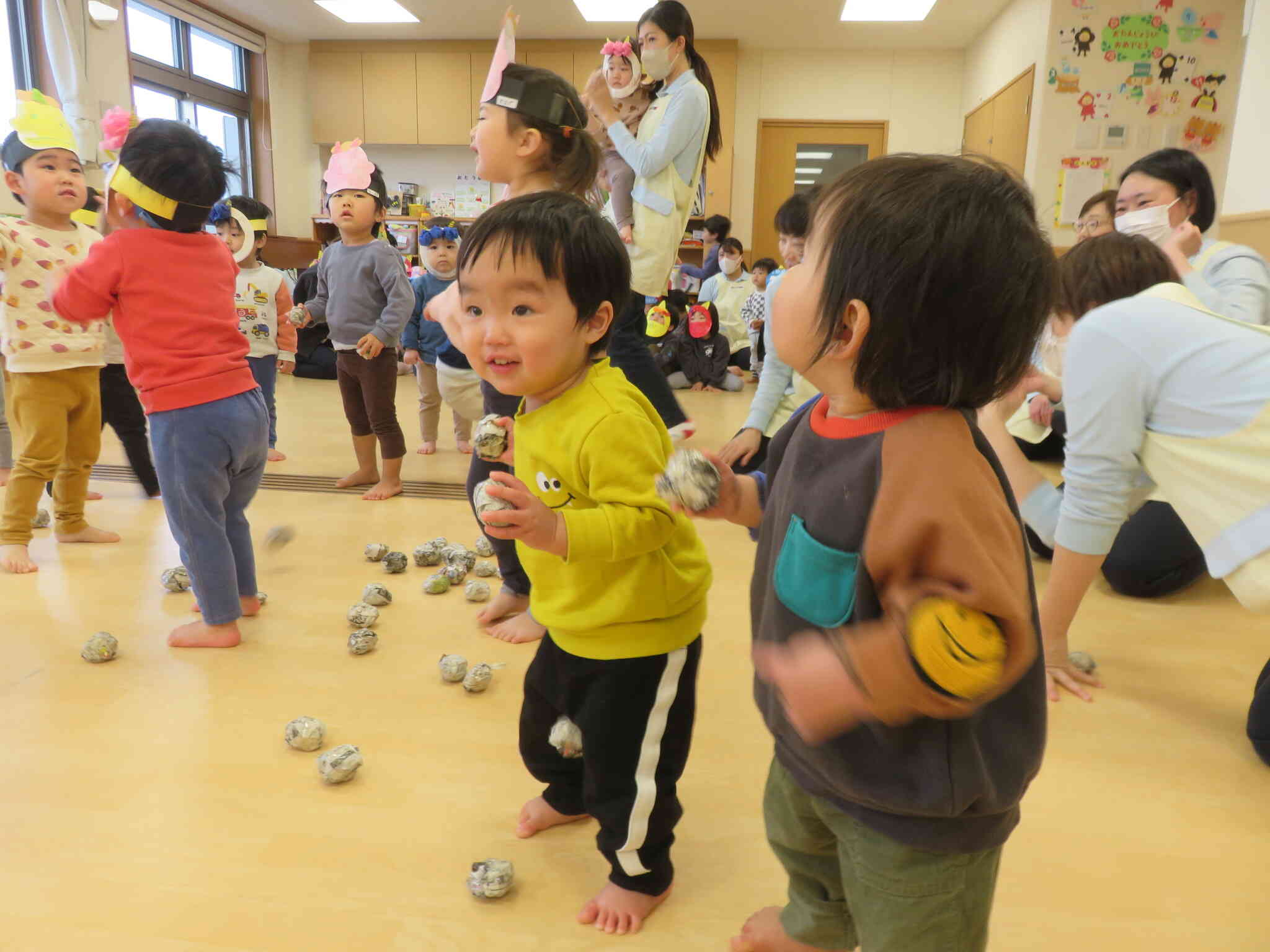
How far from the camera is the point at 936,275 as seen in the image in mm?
558

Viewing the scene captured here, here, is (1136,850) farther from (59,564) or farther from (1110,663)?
(59,564)

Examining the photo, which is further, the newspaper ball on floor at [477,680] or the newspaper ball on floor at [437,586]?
the newspaper ball on floor at [437,586]

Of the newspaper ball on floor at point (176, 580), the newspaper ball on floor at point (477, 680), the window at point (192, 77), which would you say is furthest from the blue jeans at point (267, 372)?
the window at point (192, 77)

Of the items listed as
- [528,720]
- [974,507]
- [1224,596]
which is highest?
[974,507]

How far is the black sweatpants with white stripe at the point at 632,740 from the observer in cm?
97

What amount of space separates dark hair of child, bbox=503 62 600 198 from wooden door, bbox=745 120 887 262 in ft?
21.1

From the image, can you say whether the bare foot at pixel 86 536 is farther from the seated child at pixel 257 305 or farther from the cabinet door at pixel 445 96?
the cabinet door at pixel 445 96

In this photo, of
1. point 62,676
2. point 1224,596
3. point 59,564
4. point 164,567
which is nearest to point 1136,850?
point 1224,596

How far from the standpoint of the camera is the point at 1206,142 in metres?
5.08

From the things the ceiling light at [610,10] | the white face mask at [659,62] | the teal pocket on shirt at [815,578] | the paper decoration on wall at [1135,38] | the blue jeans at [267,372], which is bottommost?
the blue jeans at [267,372]

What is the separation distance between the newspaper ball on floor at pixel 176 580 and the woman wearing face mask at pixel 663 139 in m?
1.28

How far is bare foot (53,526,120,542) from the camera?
2.29 metres

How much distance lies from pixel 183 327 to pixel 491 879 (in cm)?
118

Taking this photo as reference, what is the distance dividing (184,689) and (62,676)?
248 mm
